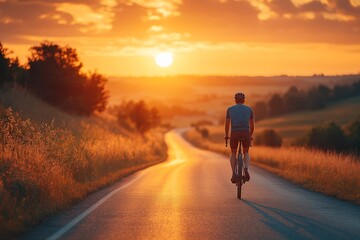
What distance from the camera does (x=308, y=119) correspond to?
120 m

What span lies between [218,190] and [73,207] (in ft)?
17.8

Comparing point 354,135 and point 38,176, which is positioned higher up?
point 38,176

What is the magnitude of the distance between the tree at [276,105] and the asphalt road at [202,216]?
131578mm

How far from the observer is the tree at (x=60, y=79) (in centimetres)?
4219

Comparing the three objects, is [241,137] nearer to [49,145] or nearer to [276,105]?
[49,145]

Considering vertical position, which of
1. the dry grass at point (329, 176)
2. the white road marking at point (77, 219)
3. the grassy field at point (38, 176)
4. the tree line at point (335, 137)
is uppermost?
the grassy field at point (38, 176)

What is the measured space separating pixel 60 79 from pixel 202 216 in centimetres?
3288

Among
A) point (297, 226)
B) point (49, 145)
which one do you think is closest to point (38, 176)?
point (49, 145)

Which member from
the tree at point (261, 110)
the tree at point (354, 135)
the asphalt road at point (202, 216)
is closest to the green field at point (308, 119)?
the tree at point (261, 110)

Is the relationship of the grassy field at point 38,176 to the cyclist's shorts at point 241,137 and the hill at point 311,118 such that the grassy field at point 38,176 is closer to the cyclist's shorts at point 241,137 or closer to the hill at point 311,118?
the cyclist's shorts at point 241,137

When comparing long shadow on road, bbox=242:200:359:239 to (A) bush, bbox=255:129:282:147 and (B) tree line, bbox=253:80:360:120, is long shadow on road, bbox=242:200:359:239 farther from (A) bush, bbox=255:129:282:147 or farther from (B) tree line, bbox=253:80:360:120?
(B) tree line, bbox=253:80:360:120

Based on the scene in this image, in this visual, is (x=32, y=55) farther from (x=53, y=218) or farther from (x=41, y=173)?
(x=53, y=218)

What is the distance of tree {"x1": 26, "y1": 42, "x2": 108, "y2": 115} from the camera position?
138 feet

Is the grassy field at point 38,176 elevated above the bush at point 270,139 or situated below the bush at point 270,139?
above
